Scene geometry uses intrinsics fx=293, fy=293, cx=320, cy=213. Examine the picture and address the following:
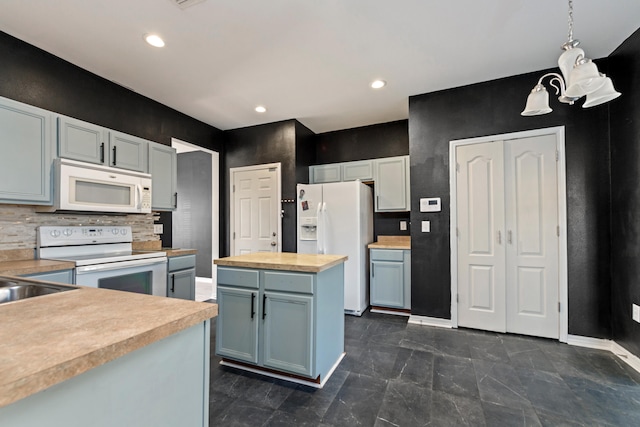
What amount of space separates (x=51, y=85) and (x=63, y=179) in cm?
93

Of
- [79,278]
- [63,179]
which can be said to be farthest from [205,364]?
[63,179]

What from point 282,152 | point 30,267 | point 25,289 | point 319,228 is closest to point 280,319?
point 25,289

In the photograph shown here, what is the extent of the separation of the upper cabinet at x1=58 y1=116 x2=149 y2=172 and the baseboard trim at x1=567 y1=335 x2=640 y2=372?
4.48 metres

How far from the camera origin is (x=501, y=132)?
2.98 meters

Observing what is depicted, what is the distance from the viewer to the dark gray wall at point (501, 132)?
263 centimetres

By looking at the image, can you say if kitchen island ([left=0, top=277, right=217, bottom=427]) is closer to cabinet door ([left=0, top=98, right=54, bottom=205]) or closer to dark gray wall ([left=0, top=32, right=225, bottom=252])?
cabinet door ([left=0, top=98, right=54, bottom=205])

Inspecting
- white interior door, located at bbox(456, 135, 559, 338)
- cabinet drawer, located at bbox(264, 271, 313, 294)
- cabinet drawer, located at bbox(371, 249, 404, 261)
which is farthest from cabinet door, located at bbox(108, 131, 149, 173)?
white interior door, located at bbox(456, 135, 559, 338)

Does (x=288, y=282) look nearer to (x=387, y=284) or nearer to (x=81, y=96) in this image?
(x=387, y=284)

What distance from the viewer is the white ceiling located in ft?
6.60

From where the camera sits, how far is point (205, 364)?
0.96 m

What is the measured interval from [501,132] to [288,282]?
261cm

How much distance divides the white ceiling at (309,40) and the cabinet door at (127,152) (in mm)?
623

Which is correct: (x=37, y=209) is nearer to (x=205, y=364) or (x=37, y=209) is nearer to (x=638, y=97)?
(x=205, y=364)

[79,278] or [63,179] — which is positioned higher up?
[63,179]
